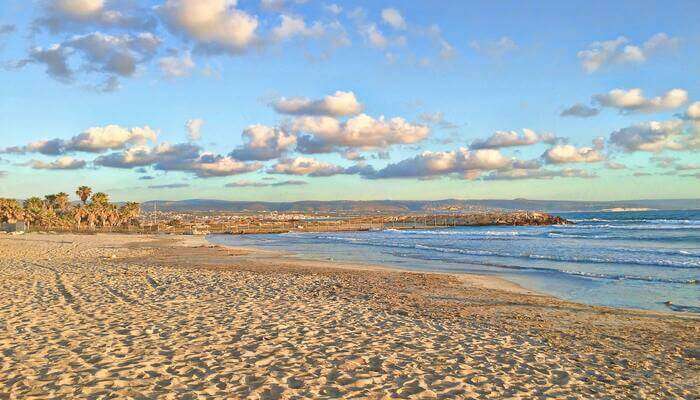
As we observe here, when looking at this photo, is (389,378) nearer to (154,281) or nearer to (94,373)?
(94,373)

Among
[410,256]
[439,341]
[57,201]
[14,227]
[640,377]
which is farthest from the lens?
[57,201]

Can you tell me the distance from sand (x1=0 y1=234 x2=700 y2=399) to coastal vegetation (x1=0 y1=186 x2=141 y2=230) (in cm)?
7377

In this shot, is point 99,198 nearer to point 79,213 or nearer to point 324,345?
point 79,213

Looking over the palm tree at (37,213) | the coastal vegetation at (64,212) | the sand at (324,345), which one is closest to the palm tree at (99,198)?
the coastal vegetation at (64,212)

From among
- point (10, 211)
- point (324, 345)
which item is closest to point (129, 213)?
point (10, 211)

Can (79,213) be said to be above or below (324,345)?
above

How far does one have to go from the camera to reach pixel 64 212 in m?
87.8

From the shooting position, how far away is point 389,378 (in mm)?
6617

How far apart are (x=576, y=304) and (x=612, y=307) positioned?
876 millimetres

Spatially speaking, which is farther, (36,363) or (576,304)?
(576,304)

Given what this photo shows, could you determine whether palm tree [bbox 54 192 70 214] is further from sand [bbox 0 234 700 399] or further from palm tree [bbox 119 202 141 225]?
sand [bbox 0 234 700 399]

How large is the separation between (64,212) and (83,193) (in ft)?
24.1

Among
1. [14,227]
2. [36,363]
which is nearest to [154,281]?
[36,363]

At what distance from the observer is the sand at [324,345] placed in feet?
20.6
